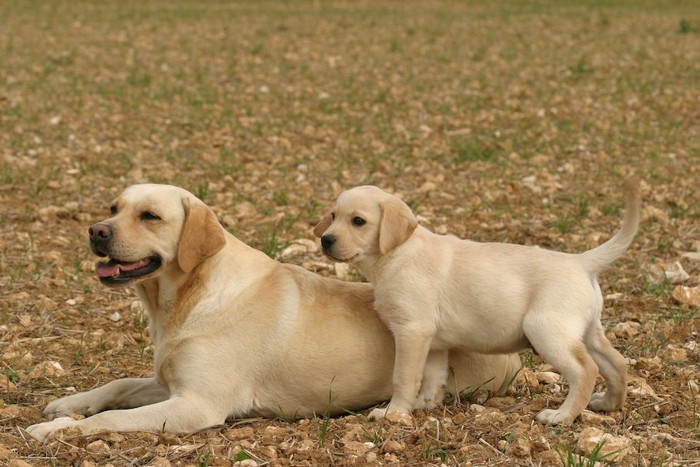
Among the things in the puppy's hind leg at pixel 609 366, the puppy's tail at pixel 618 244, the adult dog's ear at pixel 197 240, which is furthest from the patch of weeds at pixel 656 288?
the adult dog's ear at pixel 197 240

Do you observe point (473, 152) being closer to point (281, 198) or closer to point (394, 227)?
point (281, 198)

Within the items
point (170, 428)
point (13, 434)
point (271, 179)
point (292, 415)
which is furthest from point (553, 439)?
point (271, 179)

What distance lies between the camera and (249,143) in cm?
1175

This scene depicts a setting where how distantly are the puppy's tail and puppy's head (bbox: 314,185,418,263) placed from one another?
85cm

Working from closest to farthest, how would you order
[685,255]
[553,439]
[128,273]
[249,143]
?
[553,439] → [128,273] → [685,255] → [249,143]

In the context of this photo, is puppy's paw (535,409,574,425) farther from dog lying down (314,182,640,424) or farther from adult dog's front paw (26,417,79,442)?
adult dog's front paw (26,417,79,442)

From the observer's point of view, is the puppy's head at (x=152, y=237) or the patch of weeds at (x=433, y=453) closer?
the patch of weeds at (x=433, y=453)

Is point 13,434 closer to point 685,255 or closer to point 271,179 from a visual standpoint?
point 685,255

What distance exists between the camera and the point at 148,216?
4832 mm

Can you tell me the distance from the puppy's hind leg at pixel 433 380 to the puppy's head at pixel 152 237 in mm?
1166

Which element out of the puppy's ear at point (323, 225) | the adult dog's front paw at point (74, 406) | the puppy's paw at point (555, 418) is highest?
the puppy's ear at point (323, 225)

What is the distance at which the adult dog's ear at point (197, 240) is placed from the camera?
4.75m

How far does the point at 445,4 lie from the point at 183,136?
19.4 metres

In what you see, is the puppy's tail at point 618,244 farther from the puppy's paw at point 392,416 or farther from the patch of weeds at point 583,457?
the puppy's paw at point 392,416
